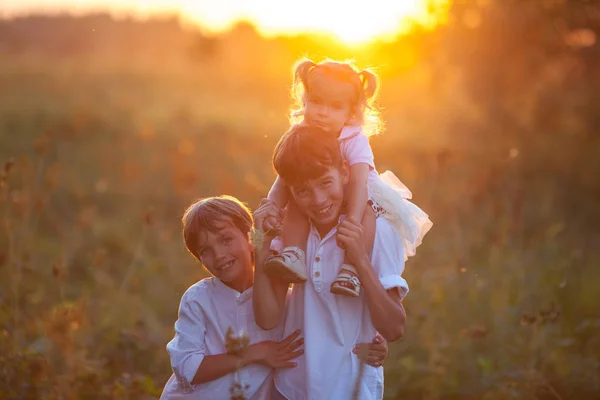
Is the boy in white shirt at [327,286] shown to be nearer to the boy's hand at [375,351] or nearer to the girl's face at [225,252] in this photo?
the boy's hand at [375,351]

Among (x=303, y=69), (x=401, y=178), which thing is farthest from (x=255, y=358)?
(x=401, y=178)

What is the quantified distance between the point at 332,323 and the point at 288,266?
31cm

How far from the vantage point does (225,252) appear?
10.5 ft

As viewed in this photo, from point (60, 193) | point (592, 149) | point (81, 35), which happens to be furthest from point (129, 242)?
point (81, 35)

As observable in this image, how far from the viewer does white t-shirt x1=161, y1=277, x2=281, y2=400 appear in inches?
125

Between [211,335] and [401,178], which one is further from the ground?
[401,178]

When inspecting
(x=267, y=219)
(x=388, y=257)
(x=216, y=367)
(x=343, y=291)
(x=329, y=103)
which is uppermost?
(x=329, y=103)

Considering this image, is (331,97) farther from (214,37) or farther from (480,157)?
(214,37)

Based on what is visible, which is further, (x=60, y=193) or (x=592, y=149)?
(x=592, y=149)

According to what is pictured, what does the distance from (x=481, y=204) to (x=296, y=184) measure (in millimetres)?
5941

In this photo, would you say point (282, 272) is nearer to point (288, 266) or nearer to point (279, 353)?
point (288, 266)

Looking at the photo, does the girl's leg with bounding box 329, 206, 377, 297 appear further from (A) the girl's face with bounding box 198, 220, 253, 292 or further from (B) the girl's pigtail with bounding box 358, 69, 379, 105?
(B) the girl's pigtail with bounding box 358, 69, 379, 105

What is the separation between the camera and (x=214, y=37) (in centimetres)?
2477

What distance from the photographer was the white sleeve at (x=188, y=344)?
3.15 m
